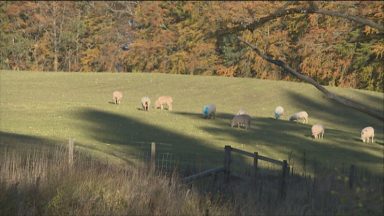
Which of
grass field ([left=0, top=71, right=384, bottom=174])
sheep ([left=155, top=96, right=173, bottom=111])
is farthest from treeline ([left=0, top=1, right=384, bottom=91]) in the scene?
sheep ([left=155, top=96, right=173, bottom=111])

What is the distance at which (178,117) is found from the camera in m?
39.8

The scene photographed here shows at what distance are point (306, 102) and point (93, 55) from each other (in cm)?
3106

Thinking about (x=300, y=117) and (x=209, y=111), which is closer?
(x=209, y=111)

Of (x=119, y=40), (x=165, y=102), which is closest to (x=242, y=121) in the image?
(x=165, y=102)

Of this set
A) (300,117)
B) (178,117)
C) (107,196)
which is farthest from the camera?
(300,117)

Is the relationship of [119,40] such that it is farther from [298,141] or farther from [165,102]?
[298,141]

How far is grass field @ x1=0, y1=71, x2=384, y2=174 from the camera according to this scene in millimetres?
27859

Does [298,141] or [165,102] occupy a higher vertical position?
[165,102]

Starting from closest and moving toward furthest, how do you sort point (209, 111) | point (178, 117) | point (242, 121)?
point (242, 121), point (178, 117), point (209, 111)

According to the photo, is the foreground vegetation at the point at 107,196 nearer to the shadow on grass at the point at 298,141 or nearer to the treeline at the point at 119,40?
the shadow on grass at the point at 298,141

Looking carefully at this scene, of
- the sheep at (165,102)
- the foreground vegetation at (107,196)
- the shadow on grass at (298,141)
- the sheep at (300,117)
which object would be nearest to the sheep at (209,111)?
the shadow on grass at (298,141)

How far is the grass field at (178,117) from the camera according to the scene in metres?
27.9

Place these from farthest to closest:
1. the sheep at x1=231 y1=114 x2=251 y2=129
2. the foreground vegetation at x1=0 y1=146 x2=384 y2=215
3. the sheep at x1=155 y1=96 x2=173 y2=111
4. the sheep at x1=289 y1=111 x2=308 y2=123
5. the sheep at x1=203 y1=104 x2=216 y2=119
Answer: the sheep at x1=155 y1=96 x2=173 y2=111, the sheep at x1=289 y1=111 x2=308 y2=123, the sheep at x1=203 y1=104 x2=216 y2=119, the sheep at x1=231 y1=114 x2=251 y2=129, the foreground vegetation at x1=0 y1=146 x2=384 y2=215

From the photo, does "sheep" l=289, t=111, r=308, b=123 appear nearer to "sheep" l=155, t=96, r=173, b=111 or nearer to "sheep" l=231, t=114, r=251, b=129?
"sheep" l=231, t=114, r=251, b=129
